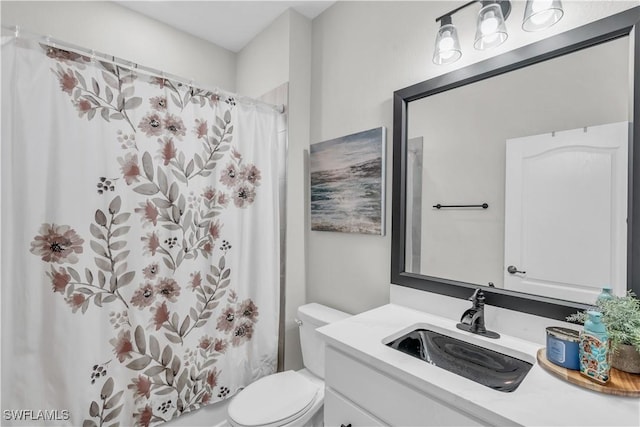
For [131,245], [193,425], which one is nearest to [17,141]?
[131,245]

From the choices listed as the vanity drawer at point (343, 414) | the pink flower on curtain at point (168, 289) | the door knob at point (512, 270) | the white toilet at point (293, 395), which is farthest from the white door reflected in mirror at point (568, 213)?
the pink flower on curtain at point (168, 289)

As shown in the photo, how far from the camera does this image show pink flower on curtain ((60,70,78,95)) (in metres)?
1.22

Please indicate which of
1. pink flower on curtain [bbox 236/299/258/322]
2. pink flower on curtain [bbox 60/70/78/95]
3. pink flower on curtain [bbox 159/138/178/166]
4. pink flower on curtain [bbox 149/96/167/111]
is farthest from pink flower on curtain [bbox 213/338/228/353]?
pink flower on curtain [bbox 60/70/78/95]

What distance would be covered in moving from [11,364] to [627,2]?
7.99ft

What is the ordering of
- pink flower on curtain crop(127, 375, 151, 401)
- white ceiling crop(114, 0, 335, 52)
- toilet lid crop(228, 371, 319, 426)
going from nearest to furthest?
toilet lid crop(228, 371, 319, 426) → pink flower on curtain crop(127, 375, 151, 401) → white ceiling crop(114, 0, 335, 52)

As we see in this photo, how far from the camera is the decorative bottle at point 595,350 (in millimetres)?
756

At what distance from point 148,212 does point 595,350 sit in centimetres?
169

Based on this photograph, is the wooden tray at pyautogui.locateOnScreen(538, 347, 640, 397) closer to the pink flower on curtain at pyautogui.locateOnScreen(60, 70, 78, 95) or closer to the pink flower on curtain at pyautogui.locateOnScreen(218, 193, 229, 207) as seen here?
the pink flower on curtain at pyautogui.locateOnScreen(218, 193, 229, 207)

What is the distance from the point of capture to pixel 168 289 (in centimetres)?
149

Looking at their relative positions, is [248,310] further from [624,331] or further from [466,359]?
[624,331]

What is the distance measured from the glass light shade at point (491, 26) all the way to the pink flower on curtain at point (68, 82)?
1610 millimetres

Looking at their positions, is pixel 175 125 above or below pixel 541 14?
below

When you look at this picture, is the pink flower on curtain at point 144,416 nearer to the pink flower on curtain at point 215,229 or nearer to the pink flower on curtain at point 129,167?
the pink flower on curtain at point 215,229

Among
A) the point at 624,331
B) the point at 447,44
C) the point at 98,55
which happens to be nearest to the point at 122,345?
the point at 98,55
